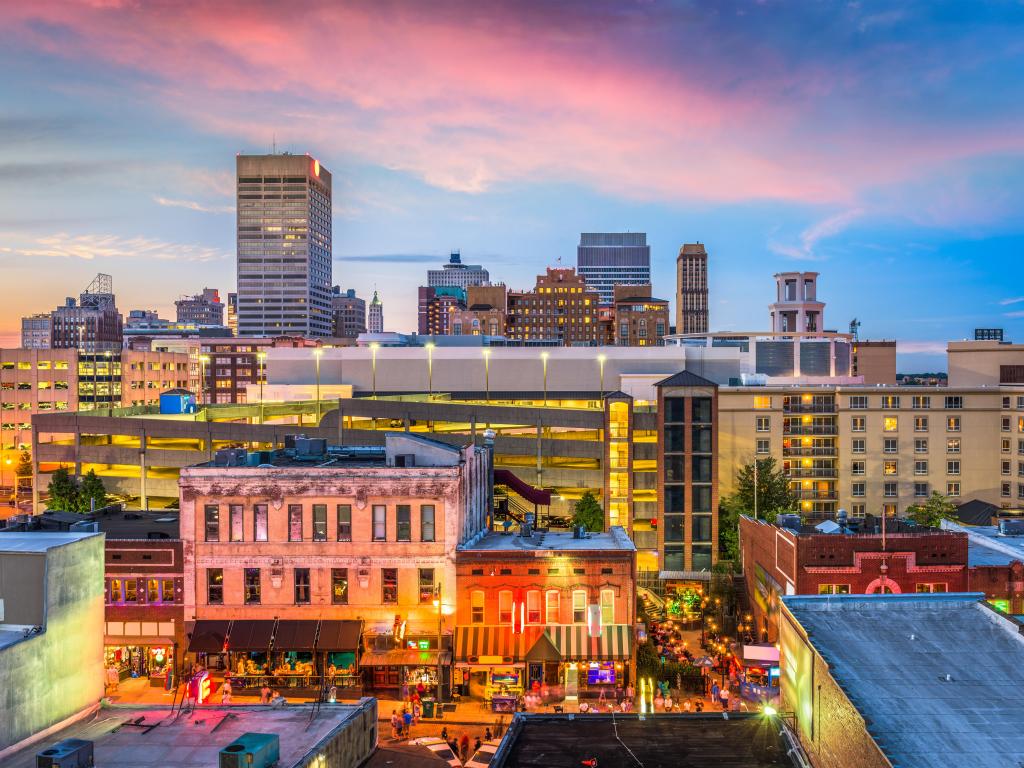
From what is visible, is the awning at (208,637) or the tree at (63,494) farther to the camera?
the tree at (63,494)

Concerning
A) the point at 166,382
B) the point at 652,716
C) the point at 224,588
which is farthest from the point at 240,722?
A: the point at 166,382

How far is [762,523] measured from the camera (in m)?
55.4

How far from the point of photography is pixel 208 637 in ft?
139

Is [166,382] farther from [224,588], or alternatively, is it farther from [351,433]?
[224,588]

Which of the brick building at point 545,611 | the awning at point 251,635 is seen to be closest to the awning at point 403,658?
the brick building at point 545,611

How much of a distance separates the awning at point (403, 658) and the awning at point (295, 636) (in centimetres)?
287

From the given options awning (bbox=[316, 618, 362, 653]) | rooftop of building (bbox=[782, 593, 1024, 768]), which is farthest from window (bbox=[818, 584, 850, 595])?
awning (bbox=[316, 618, 362, 653])

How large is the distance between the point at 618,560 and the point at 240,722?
73.9 feet

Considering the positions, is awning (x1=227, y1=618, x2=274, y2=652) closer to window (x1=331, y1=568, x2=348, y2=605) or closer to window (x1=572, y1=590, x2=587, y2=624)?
window (x1=331, y1=568, x2=348, y2=605)

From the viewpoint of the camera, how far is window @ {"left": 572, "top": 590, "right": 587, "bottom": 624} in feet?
141

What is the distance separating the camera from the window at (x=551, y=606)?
42.9 metres

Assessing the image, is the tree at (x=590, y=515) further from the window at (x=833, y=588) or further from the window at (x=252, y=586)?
the window at (x=252, y=586)

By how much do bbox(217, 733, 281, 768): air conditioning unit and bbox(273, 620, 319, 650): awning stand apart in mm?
19904

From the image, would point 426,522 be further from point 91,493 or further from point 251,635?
point 91,493
